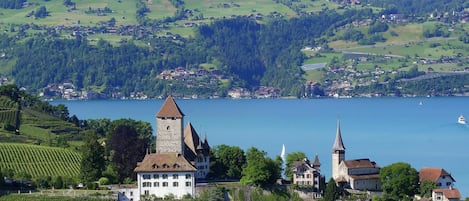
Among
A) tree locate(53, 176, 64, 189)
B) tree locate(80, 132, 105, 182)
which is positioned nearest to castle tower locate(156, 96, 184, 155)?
tree locate(80, 132, 105, 182)

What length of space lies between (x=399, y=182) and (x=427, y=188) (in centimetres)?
187

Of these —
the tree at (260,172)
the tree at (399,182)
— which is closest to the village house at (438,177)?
the tree at (399,182)

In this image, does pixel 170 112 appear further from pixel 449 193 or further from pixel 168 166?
pixel 449 193

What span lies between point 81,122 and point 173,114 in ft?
123

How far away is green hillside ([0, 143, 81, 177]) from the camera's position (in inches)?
2781

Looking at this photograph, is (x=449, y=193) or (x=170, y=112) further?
(x=449, y=193)

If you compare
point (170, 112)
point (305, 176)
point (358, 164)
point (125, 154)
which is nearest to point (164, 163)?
point (170, 112)

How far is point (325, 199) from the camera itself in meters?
66.2

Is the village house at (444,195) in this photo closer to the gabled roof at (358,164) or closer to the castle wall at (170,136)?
the gabled roof at (358,164)

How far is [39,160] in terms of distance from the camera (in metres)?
73.4

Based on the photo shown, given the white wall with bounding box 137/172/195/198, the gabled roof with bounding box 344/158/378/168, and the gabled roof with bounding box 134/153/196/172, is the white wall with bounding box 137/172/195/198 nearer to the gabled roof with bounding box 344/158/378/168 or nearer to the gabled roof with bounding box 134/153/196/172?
the gabled roof with bounding box 134/153/196/172

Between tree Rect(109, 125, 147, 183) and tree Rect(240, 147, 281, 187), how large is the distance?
612 cm

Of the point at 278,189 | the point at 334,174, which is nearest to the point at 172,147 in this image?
the point at 278,189

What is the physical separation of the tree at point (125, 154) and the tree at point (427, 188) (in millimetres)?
16047
